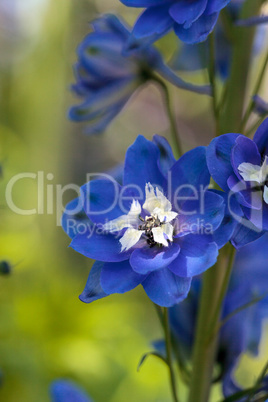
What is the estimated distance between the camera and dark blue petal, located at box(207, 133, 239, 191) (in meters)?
0.51

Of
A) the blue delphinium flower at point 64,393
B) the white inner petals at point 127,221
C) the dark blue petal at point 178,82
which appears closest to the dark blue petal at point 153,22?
the dark blue petal at point 178,82

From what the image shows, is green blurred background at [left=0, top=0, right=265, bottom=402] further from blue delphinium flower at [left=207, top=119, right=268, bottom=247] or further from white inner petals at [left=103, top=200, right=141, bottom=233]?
blue delphinium flower at [left=207, top=119, right=268, bottom=247]

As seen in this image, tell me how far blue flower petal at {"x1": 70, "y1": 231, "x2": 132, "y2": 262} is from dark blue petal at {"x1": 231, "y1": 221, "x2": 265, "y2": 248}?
0.37 feet

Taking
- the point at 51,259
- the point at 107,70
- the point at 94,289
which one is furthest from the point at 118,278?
the point at 51,259

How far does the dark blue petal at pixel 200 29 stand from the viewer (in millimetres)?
577

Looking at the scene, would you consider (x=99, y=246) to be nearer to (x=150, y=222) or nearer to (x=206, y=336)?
(x=150, y=222)

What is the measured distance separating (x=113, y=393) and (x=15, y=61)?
4.29ft

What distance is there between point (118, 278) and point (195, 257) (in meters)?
0.08

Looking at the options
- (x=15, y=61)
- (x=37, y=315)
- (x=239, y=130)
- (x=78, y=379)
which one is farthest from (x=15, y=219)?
(x=239, y=130)

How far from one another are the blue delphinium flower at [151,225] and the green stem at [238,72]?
11 centimetres

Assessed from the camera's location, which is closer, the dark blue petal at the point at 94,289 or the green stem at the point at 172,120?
the dark blue petal at the point at 94,289

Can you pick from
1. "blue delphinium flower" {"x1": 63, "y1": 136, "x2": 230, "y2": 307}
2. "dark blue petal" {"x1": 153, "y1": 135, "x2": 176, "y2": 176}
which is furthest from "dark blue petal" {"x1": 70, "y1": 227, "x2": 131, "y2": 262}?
"dark blue petal" {"x1": 153, "y1": 135, "x2": 176, "y2": 176}

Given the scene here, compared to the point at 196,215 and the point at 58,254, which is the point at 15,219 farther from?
the point at 196,215

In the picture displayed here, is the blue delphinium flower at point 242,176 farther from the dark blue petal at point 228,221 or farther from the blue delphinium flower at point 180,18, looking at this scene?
the blue delphinium flower at point 180,18
